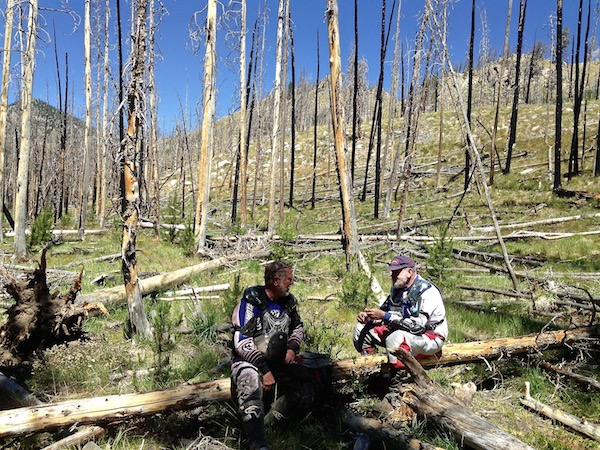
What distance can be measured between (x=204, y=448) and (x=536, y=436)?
9.74 feet

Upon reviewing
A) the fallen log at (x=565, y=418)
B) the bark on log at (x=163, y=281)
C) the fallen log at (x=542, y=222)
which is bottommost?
the fallen log at (x=565, y=418)

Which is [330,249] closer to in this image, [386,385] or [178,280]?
[178,280]

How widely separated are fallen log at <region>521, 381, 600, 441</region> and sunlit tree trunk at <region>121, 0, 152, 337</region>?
4.80 meters

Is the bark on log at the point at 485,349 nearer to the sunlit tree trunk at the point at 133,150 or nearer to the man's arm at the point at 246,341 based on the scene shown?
the man's arm at the point at 246,341

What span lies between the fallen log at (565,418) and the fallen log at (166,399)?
62 centimetres

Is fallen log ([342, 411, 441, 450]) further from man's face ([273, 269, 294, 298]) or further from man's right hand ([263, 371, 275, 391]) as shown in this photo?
man's face ([273, 269, 294, 298])

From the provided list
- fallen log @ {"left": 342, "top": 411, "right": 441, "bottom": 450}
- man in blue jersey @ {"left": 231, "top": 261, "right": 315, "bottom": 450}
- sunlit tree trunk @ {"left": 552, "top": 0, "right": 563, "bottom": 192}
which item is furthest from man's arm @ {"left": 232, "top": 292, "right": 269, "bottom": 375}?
sunlit tree trunk @ {"left": 552, "top": 0, "right": 563, "bottom": 192}

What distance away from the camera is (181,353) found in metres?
5.47

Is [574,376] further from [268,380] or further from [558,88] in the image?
[558,88]

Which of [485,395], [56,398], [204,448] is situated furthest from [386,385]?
[56,398]

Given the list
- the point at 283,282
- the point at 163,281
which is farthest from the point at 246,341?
the point at 163,281

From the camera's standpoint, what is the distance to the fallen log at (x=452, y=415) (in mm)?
3189

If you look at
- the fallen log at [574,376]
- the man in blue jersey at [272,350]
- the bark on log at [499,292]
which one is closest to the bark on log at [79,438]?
the man in blue jersey at [272,350]

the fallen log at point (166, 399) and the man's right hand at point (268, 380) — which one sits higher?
the man's right hand at point (268, 380)
